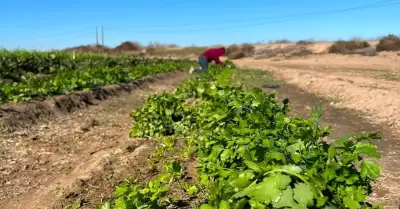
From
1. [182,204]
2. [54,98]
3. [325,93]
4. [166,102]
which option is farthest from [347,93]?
[182,204]

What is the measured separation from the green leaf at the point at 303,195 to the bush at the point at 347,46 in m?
49.8

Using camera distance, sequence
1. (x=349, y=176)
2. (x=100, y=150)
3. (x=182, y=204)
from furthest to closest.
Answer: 1. (x=100, y=150)
2. (x=182, y=204)
3. (x=349, y=176)

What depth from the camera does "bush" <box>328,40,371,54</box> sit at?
165 ft

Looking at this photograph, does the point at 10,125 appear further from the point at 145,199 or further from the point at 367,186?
the point at 367,186

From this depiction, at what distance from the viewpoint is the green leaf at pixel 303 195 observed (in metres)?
2.37

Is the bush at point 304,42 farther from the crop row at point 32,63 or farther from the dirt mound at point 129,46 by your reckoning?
the crop row at point 32,63

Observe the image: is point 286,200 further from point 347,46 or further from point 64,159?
point 347,46

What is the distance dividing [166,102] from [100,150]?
1572 millimetres

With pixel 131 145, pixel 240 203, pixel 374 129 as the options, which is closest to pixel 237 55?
pixel 374 129

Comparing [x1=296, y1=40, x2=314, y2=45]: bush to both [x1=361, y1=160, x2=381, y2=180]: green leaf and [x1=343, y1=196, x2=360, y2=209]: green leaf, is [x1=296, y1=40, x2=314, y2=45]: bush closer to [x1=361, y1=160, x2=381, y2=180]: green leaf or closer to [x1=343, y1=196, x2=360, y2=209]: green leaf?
[x1=361, y1=160, x2=381, y2=180]: green leaf

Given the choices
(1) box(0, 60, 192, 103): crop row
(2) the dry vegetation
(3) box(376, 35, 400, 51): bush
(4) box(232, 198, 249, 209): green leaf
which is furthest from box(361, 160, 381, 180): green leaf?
(3) box(376, 35, 400, 51): bush

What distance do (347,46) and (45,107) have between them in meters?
47.4

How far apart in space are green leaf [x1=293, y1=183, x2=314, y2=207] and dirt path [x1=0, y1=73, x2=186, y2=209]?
280cm

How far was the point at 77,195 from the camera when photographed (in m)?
4.91
